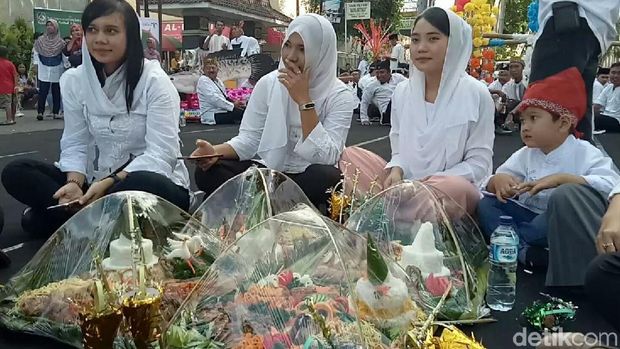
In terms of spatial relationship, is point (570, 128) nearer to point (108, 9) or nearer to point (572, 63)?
point (572, 63)

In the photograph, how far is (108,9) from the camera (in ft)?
7.86

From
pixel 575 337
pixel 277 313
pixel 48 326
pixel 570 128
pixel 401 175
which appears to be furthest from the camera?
pixel 401 175

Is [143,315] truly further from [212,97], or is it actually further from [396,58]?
[396,58]

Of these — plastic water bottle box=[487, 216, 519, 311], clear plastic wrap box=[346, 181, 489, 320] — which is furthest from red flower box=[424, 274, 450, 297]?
plastic water bottle box=[487, 216, 519, 311]

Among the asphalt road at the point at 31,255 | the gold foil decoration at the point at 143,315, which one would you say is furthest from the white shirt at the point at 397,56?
the gold foil decoration at the point at 143,315

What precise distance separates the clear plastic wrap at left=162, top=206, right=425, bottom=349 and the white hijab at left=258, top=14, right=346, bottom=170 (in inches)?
57.5

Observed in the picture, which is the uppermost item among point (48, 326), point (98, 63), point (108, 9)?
point (108, 9)

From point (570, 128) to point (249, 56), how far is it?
8.36 meters

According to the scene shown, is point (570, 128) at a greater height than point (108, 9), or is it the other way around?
point (108, 9)

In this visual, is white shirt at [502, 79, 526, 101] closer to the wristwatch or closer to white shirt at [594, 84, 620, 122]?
white shirt at [594, 84, 620, 122]

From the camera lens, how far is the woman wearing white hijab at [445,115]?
252 centimetres

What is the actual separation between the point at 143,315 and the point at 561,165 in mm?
1747

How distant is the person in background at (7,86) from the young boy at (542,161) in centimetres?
780

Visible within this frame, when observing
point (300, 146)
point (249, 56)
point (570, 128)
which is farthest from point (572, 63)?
point (249, 56)
